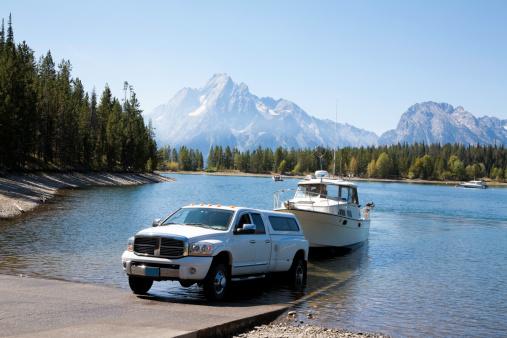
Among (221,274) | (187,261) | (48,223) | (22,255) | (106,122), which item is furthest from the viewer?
(106,122)

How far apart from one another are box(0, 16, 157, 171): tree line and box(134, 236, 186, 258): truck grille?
58789mm

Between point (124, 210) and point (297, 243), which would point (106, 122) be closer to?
point (124, 210)

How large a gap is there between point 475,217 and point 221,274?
63.3 metres

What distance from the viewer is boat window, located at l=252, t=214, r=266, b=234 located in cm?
1797

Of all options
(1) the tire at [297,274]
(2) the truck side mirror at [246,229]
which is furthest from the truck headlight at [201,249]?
(1) the tire at [297,274]

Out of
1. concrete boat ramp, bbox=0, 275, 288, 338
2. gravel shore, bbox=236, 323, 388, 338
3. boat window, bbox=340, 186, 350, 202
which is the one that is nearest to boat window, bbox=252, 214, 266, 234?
concrete boat ramp, bbox=0, 275, 288, 338

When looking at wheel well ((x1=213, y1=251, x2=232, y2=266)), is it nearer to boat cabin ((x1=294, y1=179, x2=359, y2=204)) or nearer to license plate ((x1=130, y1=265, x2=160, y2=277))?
license plate ((x1=130, y1=265, x2=160, y2=277))

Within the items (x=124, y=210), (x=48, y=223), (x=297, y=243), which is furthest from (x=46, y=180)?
(x=297, y=243)

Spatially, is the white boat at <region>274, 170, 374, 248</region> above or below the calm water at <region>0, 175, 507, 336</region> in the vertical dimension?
above

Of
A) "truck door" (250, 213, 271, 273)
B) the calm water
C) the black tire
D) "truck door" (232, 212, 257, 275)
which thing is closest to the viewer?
the black tire

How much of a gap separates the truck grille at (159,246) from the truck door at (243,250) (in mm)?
1747

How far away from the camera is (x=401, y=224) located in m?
57.8

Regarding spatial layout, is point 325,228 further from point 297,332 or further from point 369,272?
point 297,332

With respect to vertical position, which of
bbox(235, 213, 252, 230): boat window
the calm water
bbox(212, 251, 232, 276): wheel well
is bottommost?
the calm water
